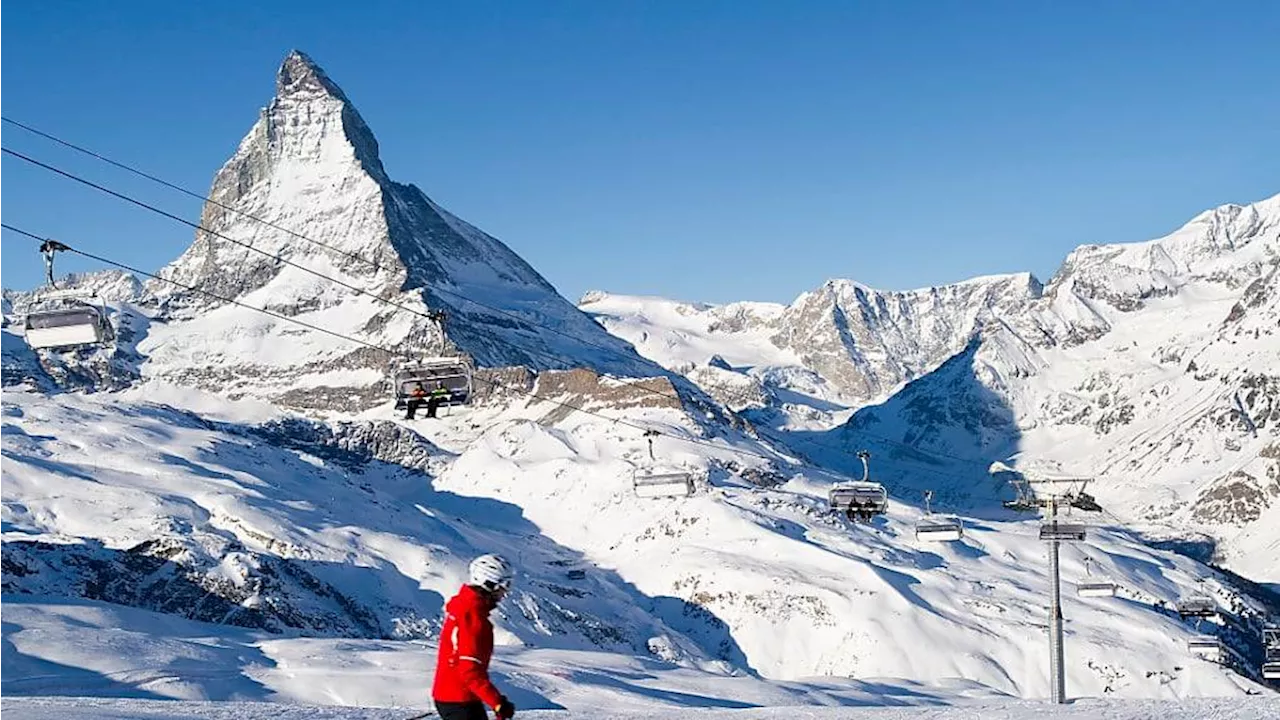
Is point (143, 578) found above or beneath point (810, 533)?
beneath

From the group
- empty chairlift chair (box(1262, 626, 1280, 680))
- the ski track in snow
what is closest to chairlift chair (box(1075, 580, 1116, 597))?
empty chairlift chair (box(1262, 626, 1280, 680))

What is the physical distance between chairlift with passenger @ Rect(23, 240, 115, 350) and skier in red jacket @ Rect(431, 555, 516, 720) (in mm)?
23545

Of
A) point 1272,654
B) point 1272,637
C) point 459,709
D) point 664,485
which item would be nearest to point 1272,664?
point 1272,654

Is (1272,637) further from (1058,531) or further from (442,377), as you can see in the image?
(442,377)

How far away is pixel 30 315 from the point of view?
115 ft

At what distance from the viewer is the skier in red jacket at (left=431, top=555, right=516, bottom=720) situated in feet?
41.7

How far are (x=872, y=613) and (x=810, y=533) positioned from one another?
123 ft

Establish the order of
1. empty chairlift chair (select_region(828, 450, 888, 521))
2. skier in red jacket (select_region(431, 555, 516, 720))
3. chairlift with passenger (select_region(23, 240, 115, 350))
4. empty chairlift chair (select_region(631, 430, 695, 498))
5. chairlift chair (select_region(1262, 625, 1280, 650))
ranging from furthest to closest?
chairlift chair (select_region(1262, 625, 1280, 650)) → empty chairlift chair (select_region(631, 430, 695, 498)) → empty chairlift chair (select_region(828, 450, 888, 521)) → chairlift with passenger (select_region(23, 240, 115, 350)) → skier in red jacket (select_region(431, 555, 516, 720))

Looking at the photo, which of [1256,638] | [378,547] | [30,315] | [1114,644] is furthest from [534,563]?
[30,315]

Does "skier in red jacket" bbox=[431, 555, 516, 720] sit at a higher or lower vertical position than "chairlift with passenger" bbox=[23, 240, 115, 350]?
lower

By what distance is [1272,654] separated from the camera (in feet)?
237

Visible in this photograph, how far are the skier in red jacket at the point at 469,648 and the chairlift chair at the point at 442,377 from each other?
30.7m

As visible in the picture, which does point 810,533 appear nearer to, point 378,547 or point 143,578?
point 378,547

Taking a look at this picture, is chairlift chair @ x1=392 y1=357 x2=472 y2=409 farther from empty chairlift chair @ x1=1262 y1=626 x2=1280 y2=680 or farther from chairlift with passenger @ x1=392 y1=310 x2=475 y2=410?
empty chairlift chair @ x1=1262 y1=626 x2=1280 y2=680
